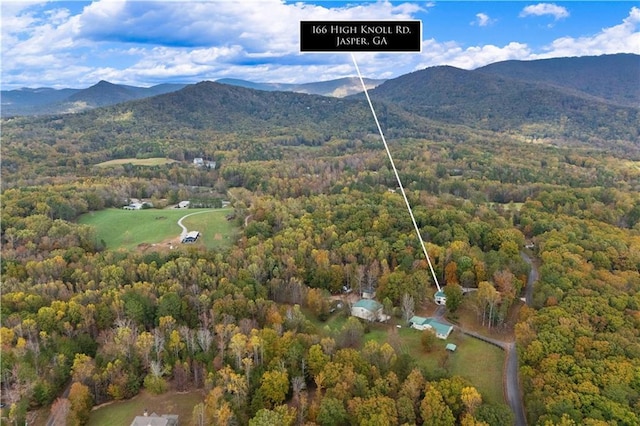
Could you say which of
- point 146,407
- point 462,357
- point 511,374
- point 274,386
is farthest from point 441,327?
point 146,407

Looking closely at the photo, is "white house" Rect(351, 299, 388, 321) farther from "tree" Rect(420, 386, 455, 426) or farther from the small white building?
the small white building

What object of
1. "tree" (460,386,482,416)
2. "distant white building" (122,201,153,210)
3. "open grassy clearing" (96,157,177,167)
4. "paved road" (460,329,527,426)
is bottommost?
"paved road" (460,329,527,426)

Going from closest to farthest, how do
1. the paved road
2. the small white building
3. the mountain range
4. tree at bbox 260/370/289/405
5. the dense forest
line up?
the dense forest < the paved road < tree at bbox 260/370/289/405 < the small white building < the mountain range

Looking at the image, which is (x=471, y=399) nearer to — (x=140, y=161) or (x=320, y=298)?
(x=320, y=298)

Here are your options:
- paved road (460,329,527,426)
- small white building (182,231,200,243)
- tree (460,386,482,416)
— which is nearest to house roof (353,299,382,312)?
paved road (460,329,527,426)

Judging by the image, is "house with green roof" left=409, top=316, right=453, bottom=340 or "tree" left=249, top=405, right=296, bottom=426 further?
"house with green roof" left=409, top=316, right=453, bottom=340

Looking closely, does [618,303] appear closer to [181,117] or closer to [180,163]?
[180,163]
